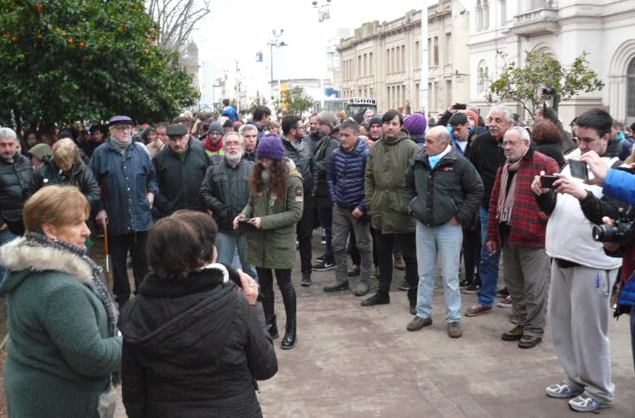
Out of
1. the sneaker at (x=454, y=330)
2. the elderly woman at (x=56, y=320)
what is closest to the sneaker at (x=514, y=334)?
the sneaker at (x=454, y=330)

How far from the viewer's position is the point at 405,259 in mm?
6789

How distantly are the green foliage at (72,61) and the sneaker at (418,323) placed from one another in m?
6.19

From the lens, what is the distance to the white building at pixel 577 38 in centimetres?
3662

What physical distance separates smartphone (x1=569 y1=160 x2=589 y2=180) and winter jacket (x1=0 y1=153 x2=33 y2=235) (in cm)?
554

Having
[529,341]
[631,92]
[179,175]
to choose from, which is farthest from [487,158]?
[631,92]

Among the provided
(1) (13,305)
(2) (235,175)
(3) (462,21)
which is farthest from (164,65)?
(3) (462,21)

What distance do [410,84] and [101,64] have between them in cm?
5422

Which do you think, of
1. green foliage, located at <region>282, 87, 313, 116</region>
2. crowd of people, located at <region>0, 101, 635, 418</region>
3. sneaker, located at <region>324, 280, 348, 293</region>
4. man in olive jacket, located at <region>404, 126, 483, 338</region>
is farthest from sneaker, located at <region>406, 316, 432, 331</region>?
green foliage, located at <region>282, 87, 313, 116</region>

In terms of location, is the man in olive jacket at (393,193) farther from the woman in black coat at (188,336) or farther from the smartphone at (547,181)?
the woman in black coat at (188,336)

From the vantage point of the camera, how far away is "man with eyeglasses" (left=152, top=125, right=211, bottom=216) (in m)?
6.98

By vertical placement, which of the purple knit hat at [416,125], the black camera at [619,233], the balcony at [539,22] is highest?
the balcony at [539,22]

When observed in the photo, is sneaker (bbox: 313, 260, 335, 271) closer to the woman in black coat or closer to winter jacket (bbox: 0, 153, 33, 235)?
winter jacket (bbox: 0, 153, 33, 235)

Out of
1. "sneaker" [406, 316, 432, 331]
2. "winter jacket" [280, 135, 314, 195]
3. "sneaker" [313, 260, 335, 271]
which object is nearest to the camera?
"sneaker" [406, 316, 432, 331]

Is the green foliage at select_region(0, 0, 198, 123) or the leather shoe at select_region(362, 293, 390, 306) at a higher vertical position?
the green foliage at select_region(0, 0, 198, 123)
